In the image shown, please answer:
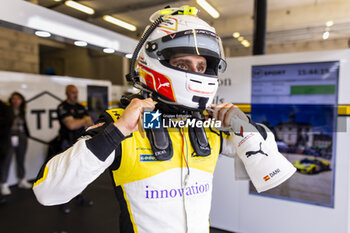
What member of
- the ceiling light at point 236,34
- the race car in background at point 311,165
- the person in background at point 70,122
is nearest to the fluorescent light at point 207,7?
the race car in background at point 311,165

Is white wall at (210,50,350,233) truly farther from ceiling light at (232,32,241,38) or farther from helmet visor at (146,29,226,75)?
ceiling light at (232,32,241,38)

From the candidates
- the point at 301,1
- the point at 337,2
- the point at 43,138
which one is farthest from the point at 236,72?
the point at 337,2

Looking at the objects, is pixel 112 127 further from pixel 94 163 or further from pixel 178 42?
pixel 178 42

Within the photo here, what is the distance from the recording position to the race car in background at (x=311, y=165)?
244 cm

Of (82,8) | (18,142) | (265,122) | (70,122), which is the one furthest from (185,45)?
(18,142)

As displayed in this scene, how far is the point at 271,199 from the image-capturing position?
2623 mm

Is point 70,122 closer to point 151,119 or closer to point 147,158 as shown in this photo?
point 147,158

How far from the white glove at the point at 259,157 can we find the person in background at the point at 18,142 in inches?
179

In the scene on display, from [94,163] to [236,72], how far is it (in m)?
2.30

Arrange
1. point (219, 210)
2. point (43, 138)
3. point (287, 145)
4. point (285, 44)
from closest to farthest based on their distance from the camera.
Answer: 1. point (287, 145)
2. point (219, 210)
3. point (43, 138)
4. point (285, 44)

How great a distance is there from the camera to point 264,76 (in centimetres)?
267

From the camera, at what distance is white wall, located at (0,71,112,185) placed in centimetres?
450

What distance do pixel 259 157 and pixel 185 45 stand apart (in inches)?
24.8

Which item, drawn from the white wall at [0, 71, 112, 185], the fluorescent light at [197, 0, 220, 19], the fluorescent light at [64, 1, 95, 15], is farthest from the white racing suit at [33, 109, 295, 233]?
the white wall at [0, 71, 112, 185]
